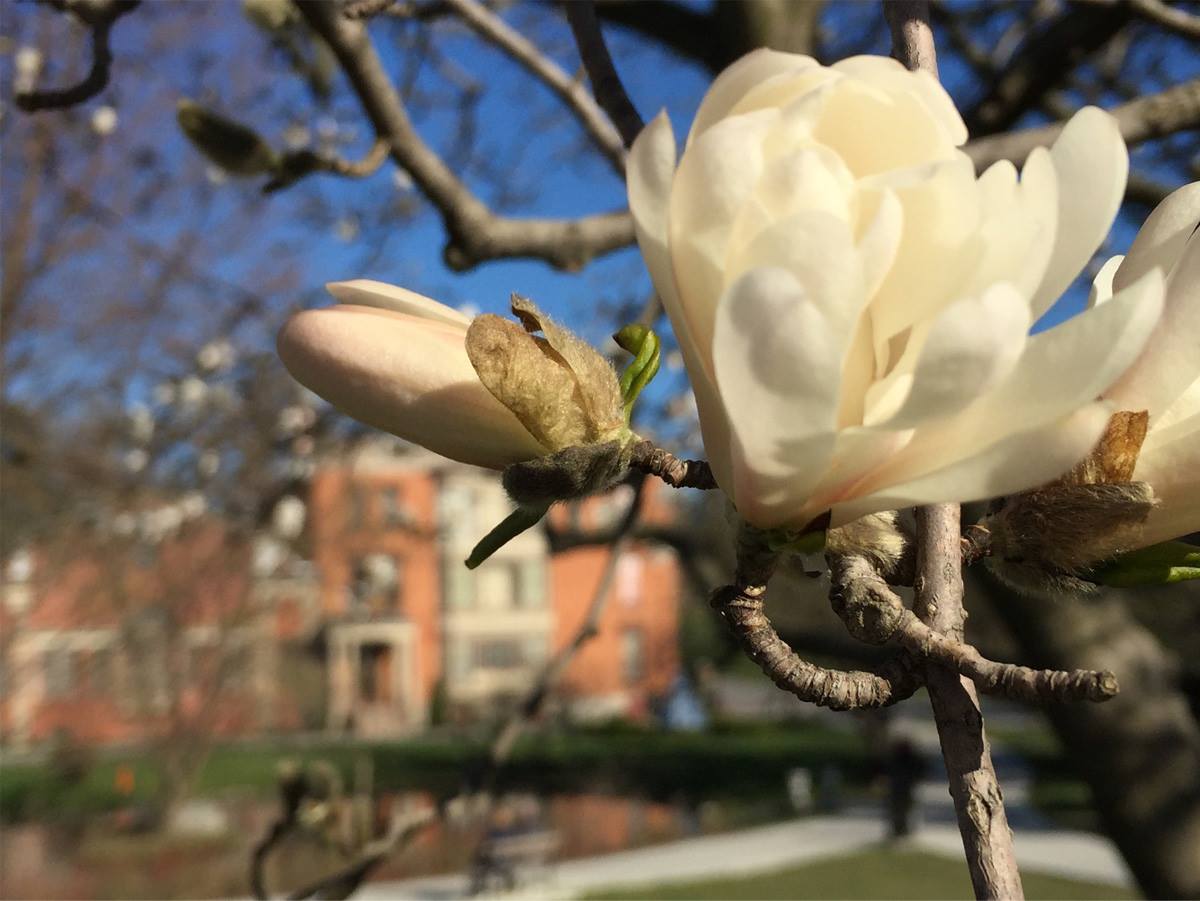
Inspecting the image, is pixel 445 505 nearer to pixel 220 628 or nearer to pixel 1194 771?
pixel 220 628

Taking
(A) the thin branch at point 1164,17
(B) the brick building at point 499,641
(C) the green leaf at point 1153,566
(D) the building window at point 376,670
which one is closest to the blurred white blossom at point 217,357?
(A) the thin branch at point 1164,17

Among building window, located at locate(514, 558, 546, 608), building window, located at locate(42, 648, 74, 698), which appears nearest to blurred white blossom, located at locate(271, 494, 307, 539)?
building window, located at locate(42, 648, 74, 698)

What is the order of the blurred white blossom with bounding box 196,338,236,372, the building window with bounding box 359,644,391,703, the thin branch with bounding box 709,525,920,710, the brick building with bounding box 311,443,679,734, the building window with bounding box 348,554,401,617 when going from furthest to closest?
the building window with bounding box 359,644,391,703, the brick building with bounding box 311,443,679,734, the building window with bounding box 348,554,401,617, the blurred white blossom with bounding box 196,338,236,372, the thin branch with bounding box 709,525,920,710

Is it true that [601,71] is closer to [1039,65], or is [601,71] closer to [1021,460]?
[1021,460]

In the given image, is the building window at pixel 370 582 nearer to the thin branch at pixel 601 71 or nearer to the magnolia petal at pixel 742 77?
the thin branch at pixel 601 71

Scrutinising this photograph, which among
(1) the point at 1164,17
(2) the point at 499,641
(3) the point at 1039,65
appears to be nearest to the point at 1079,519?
(1) the point at 1164,17

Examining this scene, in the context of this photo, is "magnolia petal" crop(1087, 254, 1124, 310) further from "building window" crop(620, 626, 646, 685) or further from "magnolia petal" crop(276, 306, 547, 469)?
"building window" crop(620, 626, 646, 685)
